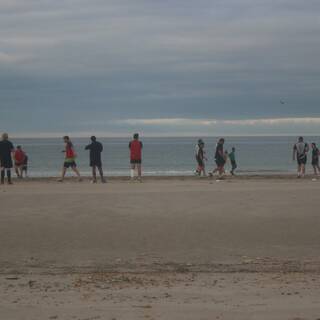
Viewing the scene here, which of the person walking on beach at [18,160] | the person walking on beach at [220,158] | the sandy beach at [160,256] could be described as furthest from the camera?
the person walking on beach at [18,160]

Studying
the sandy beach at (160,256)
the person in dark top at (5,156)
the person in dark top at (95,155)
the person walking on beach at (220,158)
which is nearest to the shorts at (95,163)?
the person in dark top at (95,155)

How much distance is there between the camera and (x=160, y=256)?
1042cm

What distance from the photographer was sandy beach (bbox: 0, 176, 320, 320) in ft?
23.9

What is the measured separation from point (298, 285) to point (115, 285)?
2.08 metres

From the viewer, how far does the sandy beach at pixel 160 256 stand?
7.28 meters

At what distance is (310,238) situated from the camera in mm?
11656

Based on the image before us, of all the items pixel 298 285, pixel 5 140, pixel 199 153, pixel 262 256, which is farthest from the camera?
pixel 199 153

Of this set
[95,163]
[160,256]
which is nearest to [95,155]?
[95,163]

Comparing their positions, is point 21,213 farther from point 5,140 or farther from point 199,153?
point 199,153

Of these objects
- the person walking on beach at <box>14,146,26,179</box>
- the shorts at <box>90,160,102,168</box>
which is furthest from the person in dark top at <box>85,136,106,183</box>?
the person walking on beach at <box>14,146,26,179</box>

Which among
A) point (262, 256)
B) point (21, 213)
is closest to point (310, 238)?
point (262, 256)

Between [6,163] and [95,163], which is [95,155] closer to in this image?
[95,163]

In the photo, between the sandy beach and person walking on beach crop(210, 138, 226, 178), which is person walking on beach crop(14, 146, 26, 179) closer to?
person walking on beach crop(210, 138, 226, 178)

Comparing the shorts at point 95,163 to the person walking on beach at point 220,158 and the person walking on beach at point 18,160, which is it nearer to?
the person walking on beach at point 220,158
